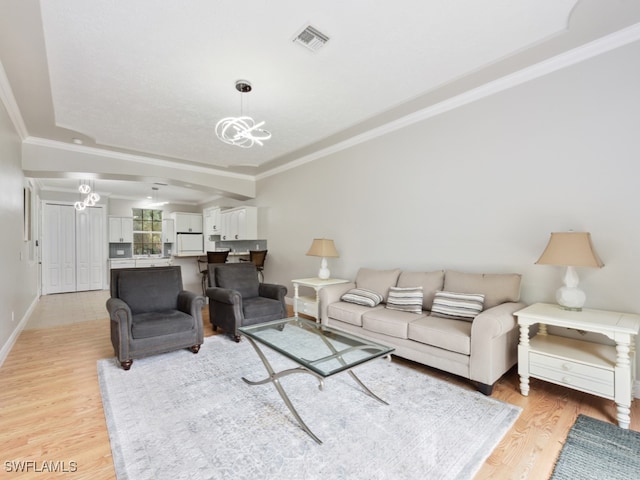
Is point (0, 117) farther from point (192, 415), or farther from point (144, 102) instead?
point (192, 415)

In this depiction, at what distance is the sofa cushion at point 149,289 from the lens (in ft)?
11.2

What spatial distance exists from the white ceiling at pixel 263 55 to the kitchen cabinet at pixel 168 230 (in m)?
5.90

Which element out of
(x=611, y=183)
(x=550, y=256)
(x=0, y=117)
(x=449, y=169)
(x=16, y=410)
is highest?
(x=0, y=117)

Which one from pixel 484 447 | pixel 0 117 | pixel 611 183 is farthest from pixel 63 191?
pixel 611 183

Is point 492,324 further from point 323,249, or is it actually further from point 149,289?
point 149,289

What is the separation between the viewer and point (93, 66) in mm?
2711

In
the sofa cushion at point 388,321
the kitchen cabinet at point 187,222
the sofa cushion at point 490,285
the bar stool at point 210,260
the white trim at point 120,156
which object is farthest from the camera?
the kitchen cabinet at point 187,222

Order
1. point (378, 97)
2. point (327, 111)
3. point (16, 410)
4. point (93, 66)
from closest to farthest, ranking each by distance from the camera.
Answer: point (16, 410) < point (93, 66) < point (378, 97) < point (327, 111)

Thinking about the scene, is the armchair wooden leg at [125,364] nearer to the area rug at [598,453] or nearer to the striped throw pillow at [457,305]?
the striped throw pillow at [457,305]

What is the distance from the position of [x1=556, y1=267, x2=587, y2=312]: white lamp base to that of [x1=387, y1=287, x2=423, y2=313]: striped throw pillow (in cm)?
121

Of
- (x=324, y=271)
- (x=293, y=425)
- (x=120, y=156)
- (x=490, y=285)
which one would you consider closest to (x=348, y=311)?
(x=324, y=271)

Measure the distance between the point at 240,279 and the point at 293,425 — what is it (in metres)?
2.59

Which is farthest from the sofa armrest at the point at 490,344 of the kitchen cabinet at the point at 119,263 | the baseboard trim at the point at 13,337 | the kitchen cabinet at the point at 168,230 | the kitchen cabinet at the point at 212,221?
the kitchen cabinet at the point at 168,230

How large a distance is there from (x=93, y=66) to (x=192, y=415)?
3066 millimetres
